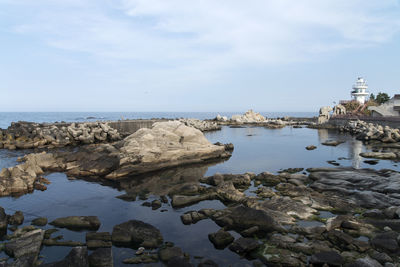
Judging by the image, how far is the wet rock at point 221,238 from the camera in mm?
13521

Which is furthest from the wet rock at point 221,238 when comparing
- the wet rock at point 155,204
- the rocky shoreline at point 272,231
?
the wet rock at point 155,204

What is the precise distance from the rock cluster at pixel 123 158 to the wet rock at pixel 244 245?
60.4 ft

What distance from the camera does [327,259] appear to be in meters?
11.4

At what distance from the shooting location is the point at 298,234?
14297mm

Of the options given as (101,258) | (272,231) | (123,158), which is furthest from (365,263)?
(123,158)

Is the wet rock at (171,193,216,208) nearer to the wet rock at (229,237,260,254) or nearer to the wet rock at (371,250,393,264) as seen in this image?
the wet rock at (229,237,260,254)

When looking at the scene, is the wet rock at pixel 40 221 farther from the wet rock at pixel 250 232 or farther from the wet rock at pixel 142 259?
the wet rock at pixel 250 232

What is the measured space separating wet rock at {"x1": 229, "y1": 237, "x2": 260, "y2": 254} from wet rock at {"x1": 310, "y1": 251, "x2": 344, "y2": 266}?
2.68 metres

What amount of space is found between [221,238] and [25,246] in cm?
985

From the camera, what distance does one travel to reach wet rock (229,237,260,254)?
1279cm

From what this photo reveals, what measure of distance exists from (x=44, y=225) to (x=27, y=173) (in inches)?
464

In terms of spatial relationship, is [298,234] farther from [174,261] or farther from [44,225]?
[44,225]

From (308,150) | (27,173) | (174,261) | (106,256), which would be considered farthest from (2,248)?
(308,150)

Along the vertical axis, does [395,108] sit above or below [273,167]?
above
